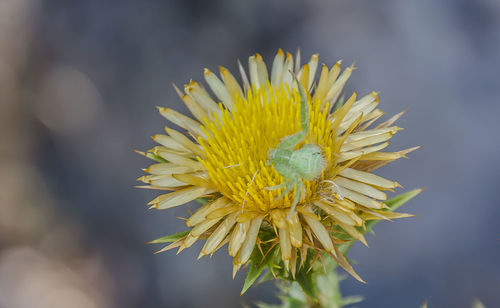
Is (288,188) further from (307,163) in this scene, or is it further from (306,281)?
(306,281)

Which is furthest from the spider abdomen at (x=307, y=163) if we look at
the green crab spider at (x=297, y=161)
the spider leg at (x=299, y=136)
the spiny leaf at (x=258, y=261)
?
the spiny leaf at (x=258, y=261)

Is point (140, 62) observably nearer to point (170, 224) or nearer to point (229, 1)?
point (229, 1)

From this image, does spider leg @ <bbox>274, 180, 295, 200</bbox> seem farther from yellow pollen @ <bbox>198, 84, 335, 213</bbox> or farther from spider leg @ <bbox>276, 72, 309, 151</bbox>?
spider leg @ <bbox>276, 72, 309, 151</bbox>

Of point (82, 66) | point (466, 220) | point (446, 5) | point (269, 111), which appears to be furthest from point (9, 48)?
point (466, 220)

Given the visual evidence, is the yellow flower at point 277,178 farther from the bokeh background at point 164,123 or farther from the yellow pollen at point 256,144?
the bokeh background at point 164,123

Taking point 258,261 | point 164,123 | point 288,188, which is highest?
point 164,123

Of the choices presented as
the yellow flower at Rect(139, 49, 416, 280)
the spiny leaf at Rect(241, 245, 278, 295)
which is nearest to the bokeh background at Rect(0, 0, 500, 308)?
the yellow flower at Rect(139, 49, 416, 280)

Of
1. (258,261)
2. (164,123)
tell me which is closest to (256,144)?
(258,261)
